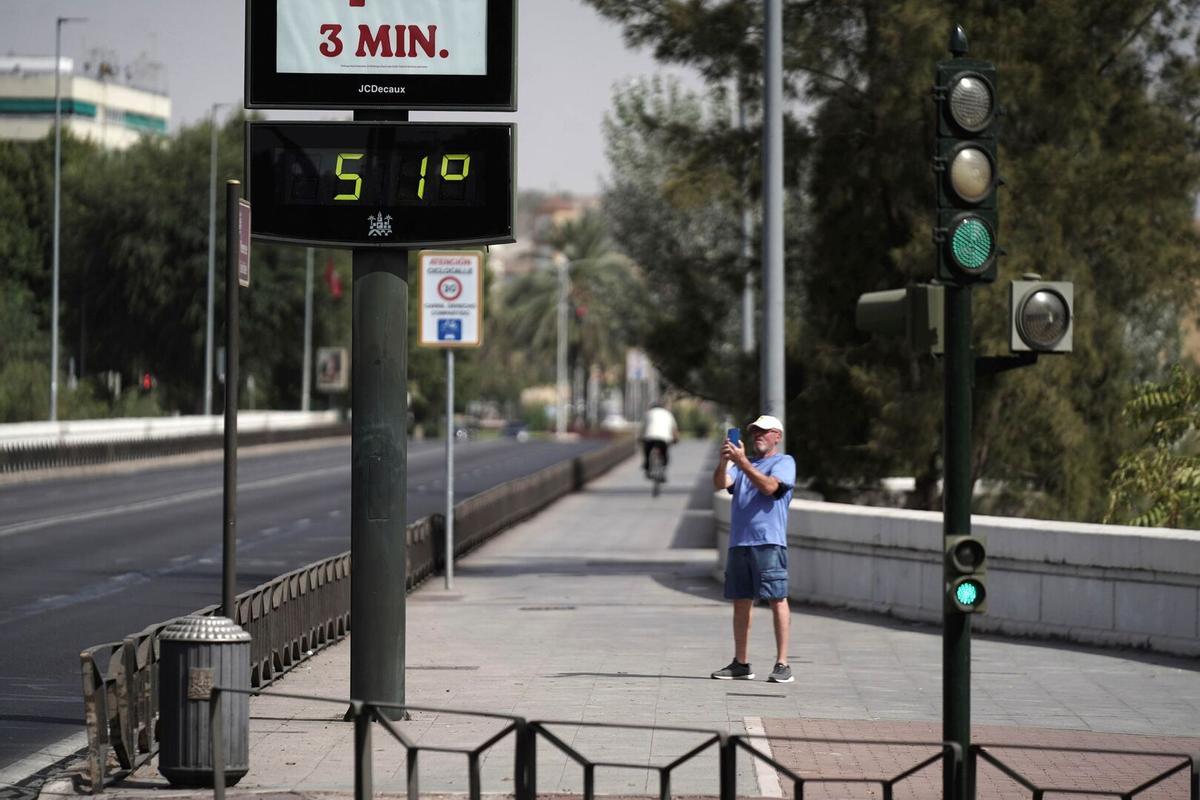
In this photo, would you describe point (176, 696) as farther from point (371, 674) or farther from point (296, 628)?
point (296, 628)

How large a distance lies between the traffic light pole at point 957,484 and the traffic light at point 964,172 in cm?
14

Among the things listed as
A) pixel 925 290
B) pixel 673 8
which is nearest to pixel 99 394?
pixel 673 8

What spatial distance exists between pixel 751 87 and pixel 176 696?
1592 cm

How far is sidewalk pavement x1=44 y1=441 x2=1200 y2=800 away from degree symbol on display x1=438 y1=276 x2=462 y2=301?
288 centimetres

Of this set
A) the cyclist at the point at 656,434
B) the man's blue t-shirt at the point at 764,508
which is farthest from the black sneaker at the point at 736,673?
the cyclist at the point at 656,434

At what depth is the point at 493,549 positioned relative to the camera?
27.8 m

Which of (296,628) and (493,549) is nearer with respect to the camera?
(296,628)

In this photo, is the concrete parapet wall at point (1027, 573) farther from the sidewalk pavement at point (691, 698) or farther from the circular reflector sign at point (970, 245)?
the circular reflector sign at point (970, 245)

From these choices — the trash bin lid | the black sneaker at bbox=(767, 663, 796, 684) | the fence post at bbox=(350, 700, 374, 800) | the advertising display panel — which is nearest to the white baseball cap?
the black sneaker at bbox=(767, 663, 796, 684)

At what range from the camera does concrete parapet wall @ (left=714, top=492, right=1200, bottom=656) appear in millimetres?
14766

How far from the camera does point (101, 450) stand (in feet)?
164

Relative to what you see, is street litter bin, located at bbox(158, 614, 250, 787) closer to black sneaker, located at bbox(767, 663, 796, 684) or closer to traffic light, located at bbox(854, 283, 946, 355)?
traffic light, located at bbox(854, 283, 946, 355)

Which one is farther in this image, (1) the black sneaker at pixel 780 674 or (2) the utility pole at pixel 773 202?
(2) the utility pole at pixel 773 202

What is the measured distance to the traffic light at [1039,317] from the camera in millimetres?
8914
